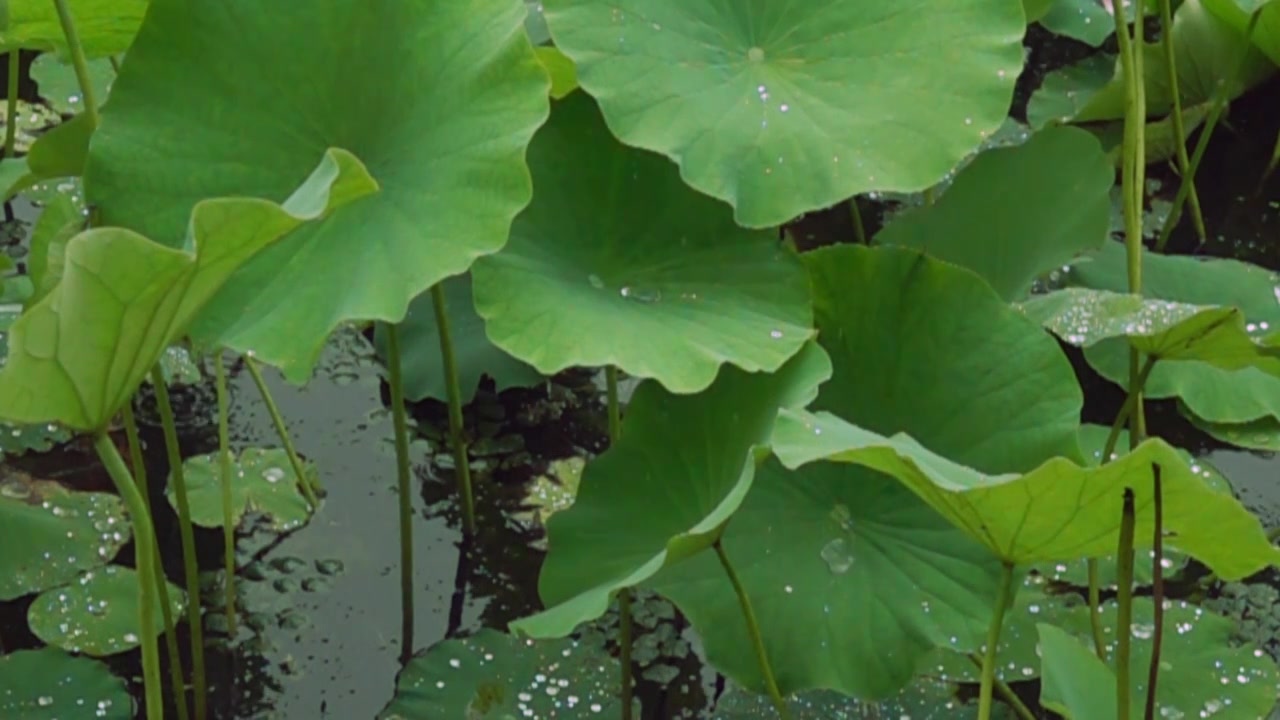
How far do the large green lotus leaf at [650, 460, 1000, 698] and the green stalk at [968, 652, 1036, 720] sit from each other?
13cm

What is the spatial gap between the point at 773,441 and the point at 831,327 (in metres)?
0.33

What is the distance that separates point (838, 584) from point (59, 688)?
630mm

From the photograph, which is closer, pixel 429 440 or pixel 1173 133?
pixel 429 440

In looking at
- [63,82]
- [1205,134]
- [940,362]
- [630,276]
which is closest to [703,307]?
[630,276]

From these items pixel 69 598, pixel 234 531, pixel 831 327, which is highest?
pixel 831 327

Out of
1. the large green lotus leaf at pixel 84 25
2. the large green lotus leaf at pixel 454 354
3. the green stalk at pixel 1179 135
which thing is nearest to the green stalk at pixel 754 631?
the large green lotus leaf at pixel 454 354

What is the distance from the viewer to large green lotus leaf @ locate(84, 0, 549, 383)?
1.03 metres

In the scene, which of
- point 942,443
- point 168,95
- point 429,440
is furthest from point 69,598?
point 942,443

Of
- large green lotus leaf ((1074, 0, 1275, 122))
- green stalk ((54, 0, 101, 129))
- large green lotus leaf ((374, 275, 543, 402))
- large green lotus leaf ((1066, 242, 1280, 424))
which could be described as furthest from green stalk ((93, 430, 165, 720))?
large green lotus leaf ((1074, 0, 1275, 122))

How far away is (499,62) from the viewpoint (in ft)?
3.43

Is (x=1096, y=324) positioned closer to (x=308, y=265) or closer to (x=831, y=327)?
(x=831, y=327)

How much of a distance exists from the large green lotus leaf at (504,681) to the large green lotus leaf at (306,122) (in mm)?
370

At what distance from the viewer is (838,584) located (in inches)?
44.0

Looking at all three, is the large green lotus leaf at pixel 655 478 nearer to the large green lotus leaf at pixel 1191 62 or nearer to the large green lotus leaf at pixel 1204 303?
the large green lotus leaf at pixel 1204 303
